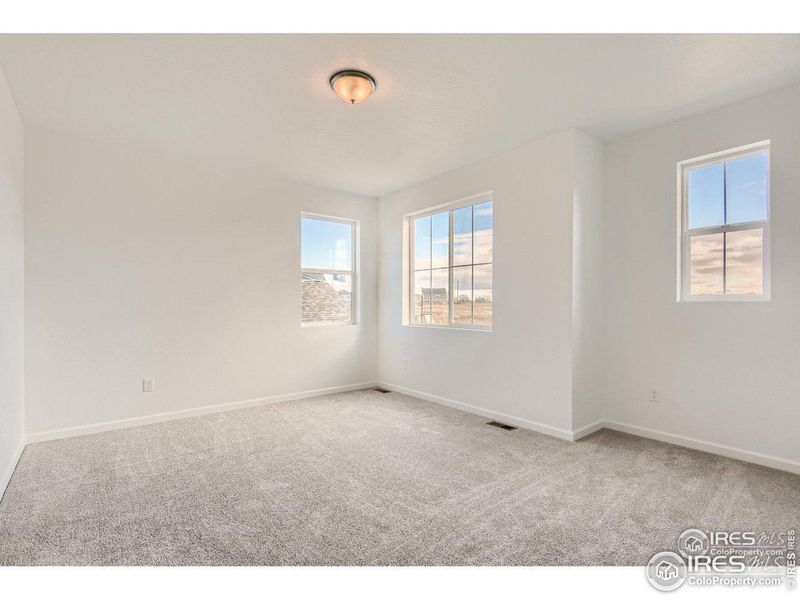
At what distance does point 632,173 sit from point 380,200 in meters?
2.98

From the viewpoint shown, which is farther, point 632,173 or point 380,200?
point 380,200

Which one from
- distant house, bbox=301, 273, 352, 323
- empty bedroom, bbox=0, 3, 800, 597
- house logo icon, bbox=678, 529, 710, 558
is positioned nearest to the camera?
house logo icon, bbox=678, 529, 710, 558

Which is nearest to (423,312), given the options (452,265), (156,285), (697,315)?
(452,265)

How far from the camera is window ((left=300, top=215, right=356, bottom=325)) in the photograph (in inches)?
195

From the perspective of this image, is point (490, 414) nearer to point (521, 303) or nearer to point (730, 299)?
point (521, 303)

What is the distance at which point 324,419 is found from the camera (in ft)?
12.9

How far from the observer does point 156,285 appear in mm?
3844

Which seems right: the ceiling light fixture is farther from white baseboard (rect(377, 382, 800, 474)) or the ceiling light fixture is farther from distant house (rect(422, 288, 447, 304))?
white baseboard (rect(377, 382, 800, 474))

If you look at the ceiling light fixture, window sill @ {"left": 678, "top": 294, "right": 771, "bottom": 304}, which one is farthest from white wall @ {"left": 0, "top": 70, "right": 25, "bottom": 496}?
window sill @ {"left": 678, "top": 294, "right": 771, "bottom": 304}

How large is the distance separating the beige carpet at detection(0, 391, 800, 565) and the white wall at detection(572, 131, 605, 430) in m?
0.35

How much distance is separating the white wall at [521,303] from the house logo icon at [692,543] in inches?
54.3
